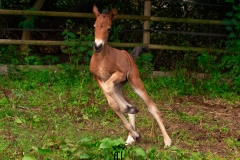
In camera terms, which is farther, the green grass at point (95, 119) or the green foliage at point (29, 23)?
the green foliage at point (29, 23)

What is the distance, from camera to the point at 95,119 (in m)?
9.02

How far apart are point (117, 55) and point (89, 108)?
5.51 feet

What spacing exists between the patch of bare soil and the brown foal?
58cm

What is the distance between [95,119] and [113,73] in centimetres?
149

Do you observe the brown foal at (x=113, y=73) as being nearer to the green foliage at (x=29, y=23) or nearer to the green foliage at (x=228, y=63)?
the green foliage at (x=228, y=63)

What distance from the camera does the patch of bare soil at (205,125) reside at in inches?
308

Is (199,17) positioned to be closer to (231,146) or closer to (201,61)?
(201,61)

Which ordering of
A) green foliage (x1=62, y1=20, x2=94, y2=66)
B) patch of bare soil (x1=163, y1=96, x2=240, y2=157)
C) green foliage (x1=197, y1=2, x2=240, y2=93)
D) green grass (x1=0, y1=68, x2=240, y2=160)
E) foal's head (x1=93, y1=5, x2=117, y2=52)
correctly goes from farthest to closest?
green foliage (x1=62, y1=20, x2=94, y2=66)
green foliage (x1=197, y1=2, x2=240, y2=93)
patch of bare soil (x1=163, y1=96, x2=240, y2=157)
foal's head (x1=93, y1=5, x2=117, y2=52)
green grass (x1=0, y1=68, x2=240, y2=160)

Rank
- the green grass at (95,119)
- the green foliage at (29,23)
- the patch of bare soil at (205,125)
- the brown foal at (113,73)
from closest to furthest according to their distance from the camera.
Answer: the green grass at (95,119), the brown foal at (113,73), the patch of bare soil at (205,125), the green foliage at (29,23)

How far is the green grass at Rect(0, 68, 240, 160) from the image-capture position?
21.9 feet

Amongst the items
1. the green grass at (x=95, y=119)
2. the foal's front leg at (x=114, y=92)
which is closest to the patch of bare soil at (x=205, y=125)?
the green grass at (x=95, y=119)

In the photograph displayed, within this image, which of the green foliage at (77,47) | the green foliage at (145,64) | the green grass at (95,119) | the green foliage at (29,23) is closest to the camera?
the green grass at (95,119)

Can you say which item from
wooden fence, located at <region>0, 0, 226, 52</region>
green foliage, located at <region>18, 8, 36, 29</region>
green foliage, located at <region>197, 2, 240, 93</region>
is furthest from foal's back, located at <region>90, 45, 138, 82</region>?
green foliage, located at <region>18, 8, 36, 29</region>

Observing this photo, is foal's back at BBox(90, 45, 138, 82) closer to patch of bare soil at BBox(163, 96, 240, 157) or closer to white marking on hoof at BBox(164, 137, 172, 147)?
white marking on hoof at BBox(164, 137, 172, 147)
